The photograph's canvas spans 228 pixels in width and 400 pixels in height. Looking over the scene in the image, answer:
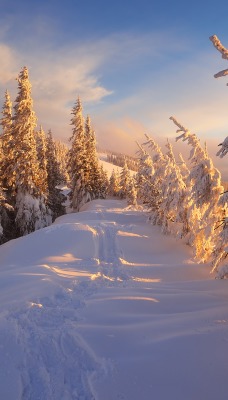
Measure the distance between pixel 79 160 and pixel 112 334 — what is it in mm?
33584

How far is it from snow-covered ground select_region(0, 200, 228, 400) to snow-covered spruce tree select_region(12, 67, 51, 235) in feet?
50.0

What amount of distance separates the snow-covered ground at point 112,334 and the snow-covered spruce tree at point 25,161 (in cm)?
1523

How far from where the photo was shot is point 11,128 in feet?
95.5

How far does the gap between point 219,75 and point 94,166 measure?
38512 mm

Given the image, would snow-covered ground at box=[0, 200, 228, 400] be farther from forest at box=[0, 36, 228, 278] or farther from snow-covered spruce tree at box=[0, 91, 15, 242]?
snow-covered spruce tree at box=[0, 91, 15, 242]

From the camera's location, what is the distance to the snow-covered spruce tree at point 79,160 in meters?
39.1

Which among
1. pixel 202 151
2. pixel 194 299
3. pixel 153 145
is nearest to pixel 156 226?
pixel 153 145

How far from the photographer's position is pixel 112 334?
6.87m

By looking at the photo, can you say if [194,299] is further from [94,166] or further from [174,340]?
[94,166]

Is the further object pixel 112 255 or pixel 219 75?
pixel 112 255

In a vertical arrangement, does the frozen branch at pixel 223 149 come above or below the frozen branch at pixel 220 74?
below

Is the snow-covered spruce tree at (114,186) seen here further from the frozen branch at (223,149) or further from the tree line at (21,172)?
the frozen branch at (223,149)

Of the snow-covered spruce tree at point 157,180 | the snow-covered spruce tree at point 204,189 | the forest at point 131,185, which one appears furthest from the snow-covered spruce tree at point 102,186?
the snow-covered spruce tree at point 204,189

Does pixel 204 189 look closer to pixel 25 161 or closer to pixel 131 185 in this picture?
pixel 25 161
